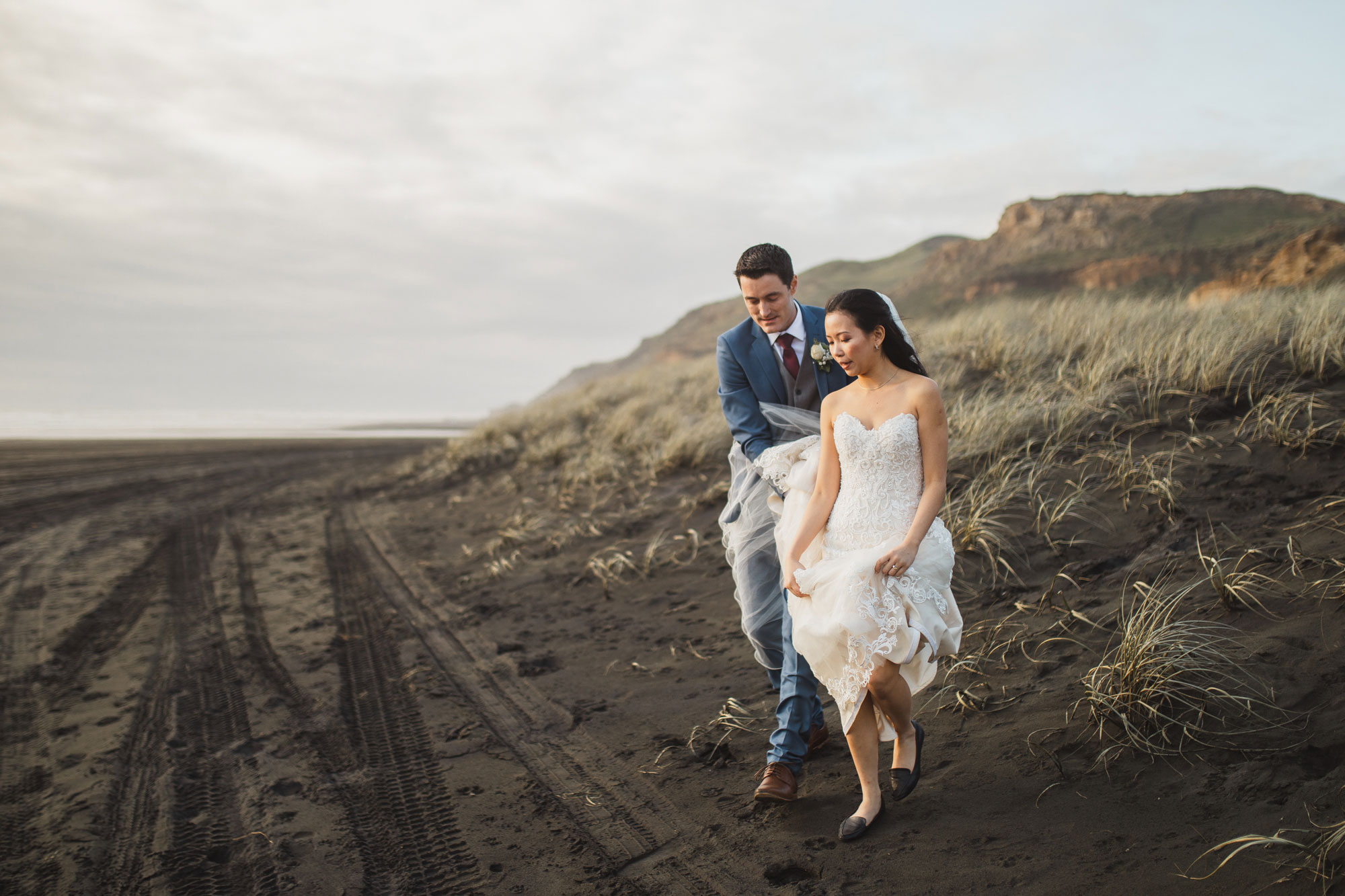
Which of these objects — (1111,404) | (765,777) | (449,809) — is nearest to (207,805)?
(449,809)

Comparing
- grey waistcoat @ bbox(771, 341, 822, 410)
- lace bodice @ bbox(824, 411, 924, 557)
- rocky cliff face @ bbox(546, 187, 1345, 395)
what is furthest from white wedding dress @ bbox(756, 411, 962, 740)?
rocky cliff face @ bbox(546, 187, 1345, 395)

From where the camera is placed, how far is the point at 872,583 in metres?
2.66

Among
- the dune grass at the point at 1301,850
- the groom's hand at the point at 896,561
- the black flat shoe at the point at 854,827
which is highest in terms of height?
the groom's hand at the point at 896,561

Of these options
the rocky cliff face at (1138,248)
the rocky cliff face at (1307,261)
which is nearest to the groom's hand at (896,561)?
Result: the rocky cliff face at (1307,261)

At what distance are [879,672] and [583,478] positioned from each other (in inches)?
304

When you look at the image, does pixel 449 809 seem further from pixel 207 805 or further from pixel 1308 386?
pixel 1308 386

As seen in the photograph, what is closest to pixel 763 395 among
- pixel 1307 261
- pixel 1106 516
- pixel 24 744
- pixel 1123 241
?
pixel 1106 516

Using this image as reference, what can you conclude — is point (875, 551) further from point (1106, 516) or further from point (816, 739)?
point (1106, 516)

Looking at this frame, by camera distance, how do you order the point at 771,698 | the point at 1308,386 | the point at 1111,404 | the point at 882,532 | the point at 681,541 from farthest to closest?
1. the point at 681,541
2. the point at 1111,404
3. the point at 1308,386
4. the point at 771,698
5. the point at 882,532

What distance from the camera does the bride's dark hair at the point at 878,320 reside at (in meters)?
2.80

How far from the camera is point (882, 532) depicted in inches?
110

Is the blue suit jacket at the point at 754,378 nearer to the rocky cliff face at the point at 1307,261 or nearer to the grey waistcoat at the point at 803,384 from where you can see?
the grey waistcoat at the point at 803,384

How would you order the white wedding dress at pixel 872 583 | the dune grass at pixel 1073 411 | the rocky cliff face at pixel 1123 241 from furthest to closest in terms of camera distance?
the rocky cliff face at pixel 1123 241 → the dune grass at pixel 1073 411 → the white wedding dress at pixel 872 583

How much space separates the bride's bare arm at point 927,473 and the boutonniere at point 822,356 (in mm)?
657
